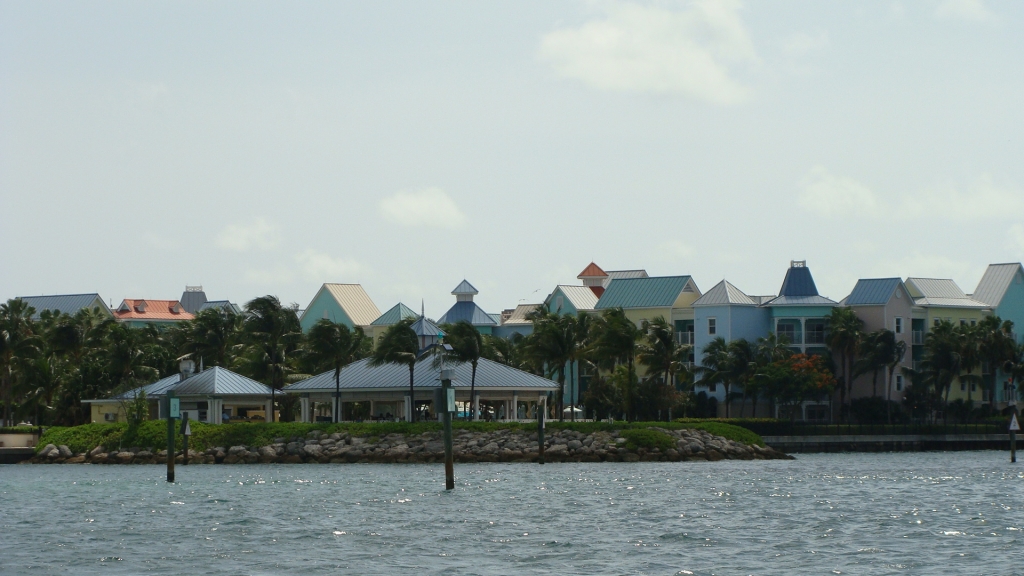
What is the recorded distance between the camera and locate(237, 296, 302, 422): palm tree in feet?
278

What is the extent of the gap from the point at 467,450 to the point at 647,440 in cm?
859

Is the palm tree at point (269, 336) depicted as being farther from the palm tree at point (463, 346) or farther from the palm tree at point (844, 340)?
the palm tree at point (844, 340)

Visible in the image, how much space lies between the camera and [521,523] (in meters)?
36.2

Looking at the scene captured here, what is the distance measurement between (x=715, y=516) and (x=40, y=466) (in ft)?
145

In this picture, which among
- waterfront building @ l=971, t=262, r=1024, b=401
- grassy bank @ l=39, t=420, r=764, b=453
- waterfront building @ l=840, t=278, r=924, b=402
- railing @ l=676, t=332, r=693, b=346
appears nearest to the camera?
grassy bank @ l=39, t=420, r=764, b=453

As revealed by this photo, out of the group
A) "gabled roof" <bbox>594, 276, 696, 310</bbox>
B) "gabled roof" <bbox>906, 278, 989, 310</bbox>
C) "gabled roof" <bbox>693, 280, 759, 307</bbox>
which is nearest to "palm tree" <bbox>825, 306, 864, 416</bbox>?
"gabled roof" <bbox>693, 280, 759, 307</bbox>

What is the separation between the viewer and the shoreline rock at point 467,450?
69562 mm

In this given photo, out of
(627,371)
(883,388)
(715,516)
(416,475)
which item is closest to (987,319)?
(883,388)

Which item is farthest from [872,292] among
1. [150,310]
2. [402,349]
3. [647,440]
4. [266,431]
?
[150,310]

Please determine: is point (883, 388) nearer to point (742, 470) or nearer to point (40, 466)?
point (742, 470)

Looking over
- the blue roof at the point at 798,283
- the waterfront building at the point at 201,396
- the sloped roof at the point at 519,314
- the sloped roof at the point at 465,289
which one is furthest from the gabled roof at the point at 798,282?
the waterfront building at the point at 201,396

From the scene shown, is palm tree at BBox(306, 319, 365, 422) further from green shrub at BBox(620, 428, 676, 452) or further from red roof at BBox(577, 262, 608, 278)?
red roof at BBox(577, 262, 608, 278)

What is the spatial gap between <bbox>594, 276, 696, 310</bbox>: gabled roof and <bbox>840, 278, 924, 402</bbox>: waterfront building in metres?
12.0

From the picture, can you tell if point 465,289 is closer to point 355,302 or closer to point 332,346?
point 355,302
